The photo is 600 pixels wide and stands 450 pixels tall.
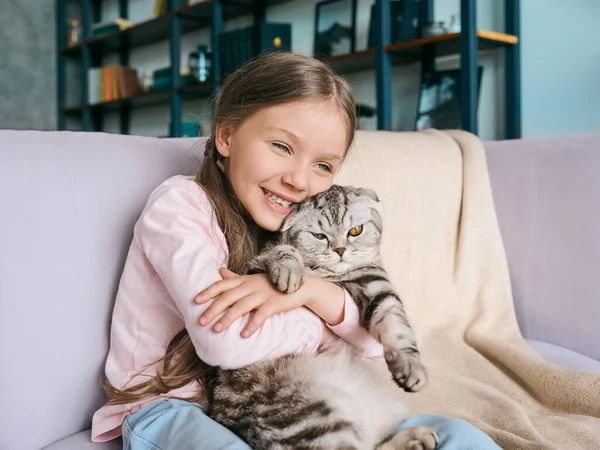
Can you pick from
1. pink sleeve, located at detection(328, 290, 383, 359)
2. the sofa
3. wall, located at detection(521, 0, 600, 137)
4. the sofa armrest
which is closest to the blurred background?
wall, located at detection(521, 0, 600, 137)

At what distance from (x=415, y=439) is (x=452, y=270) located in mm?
848

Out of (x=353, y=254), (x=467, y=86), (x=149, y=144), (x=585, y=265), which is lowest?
(x=585, y=265)

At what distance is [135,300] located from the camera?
112 cm

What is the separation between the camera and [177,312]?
1.11 m

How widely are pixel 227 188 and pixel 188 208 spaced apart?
0.15m

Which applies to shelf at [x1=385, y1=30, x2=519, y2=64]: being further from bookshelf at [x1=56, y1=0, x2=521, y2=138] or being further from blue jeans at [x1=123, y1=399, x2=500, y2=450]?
blue jeans at [x1=123, y1=399, x2=500, y2=450]

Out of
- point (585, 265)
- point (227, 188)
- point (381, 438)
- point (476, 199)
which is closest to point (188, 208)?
point (227, 188)

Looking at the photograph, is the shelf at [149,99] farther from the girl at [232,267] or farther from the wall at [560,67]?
the girl at [232,267]

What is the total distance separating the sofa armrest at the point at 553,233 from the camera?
5.49ft

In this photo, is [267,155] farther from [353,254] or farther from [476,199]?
[476,199]

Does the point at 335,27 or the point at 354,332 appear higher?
the point at 335,27

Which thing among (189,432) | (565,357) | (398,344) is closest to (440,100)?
(565,357)

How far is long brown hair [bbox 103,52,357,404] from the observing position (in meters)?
1.08

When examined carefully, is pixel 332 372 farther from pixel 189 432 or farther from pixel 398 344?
pixel 189 432
